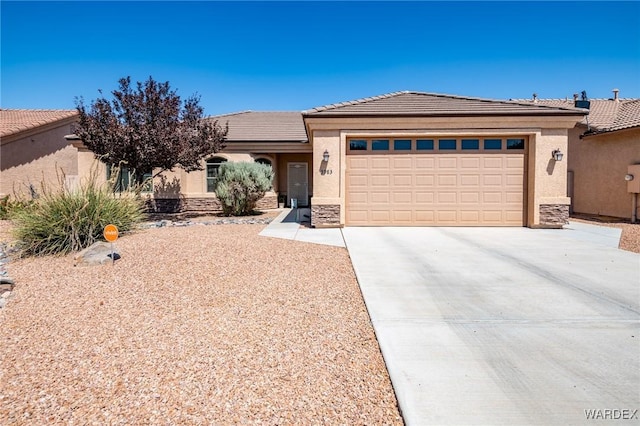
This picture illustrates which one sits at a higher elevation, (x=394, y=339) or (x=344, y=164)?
(x=344, y=164)

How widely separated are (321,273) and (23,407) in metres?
4.23

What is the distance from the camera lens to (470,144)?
38.9ft

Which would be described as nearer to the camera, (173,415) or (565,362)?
(173,415)

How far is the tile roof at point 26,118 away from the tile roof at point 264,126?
833 cm

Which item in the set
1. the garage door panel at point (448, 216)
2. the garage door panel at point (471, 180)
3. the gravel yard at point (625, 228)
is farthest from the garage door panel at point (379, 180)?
the gravel yard at point (625, 228)

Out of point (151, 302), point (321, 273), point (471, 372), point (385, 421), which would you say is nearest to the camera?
point (385, 421)

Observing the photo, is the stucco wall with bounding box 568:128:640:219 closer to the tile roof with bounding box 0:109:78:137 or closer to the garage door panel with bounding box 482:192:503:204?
the garage door panel with bounding box 482:192:503:204

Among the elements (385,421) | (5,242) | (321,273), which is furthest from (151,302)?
(5,242)

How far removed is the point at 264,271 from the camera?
6445 mm

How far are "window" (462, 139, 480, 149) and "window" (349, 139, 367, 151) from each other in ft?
9.83

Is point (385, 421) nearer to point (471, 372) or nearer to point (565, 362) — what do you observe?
point (471, 372)

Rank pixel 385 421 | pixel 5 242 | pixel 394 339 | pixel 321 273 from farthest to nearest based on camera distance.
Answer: pixel 5 242
pixel 321 273
pixel 394 339
pixel 385 421

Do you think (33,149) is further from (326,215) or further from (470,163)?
(470,163)

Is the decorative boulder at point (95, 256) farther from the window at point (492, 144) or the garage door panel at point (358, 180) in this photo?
the window at point (492, 144)
